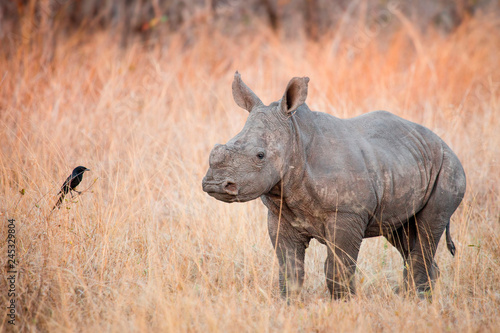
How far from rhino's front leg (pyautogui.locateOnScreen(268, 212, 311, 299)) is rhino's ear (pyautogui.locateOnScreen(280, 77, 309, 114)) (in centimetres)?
83

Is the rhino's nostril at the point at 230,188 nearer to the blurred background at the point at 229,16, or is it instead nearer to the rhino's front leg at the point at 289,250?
the rhino's front leg at the point at 289,250

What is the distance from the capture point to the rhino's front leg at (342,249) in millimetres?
3787

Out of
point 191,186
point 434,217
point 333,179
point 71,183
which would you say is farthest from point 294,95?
point 191,186

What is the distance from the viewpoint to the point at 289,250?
13.4 feet

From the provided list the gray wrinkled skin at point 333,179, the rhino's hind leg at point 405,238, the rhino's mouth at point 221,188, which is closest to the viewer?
the rhino's mouth at point 221,188

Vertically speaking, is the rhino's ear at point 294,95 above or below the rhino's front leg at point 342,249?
above

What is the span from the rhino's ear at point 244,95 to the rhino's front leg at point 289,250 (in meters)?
0.82

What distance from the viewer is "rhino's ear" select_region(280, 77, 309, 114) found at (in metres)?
3.68

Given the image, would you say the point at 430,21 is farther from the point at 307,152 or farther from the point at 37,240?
the point at 37,240

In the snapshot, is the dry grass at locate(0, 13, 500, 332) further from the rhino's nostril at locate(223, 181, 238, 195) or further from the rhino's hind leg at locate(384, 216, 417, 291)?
the rhino's nostril at locate(223, 181, 238, 195)

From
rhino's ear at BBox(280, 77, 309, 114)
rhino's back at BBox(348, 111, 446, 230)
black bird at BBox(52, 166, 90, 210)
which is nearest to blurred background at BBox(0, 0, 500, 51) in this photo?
black bird at BBox(52, 166, 90, 210)

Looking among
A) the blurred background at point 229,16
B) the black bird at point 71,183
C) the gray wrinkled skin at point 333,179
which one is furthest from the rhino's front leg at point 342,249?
the blurred background at point 229,16

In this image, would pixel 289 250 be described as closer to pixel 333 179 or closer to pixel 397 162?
pixel 333 179

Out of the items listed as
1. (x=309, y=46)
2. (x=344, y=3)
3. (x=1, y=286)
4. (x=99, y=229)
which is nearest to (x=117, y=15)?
(x=309, y=46)
